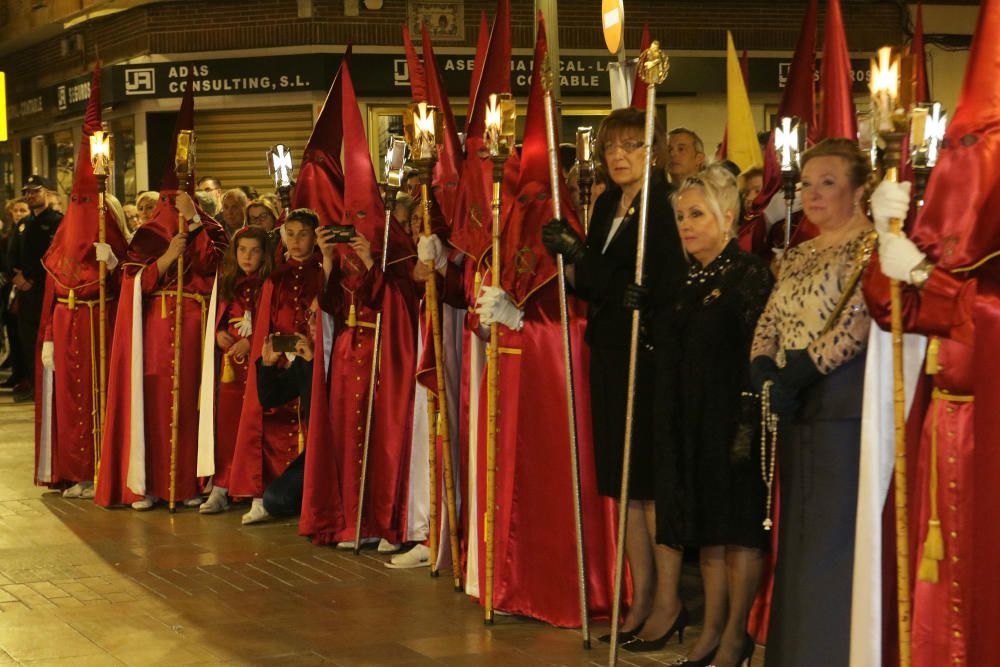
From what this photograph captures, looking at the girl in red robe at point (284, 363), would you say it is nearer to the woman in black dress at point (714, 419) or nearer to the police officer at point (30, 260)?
the woman in black dress at point (714, 419)

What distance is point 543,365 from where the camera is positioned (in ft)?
24.0

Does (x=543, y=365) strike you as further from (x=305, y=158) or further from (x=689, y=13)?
Result: (x=689, y=13)

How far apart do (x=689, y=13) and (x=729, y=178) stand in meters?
16.2

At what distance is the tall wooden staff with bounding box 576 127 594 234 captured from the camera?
28.0ft

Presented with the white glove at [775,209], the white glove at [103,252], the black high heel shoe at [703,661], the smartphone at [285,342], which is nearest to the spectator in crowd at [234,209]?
the white glove at [103,252]

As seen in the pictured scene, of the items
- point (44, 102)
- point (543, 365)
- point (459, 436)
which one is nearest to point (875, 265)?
point (543, 365)

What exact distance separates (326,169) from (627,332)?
342 cm

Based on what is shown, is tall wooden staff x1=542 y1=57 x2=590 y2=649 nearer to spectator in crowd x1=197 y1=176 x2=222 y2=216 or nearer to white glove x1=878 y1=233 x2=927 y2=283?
white glove x1=878 y1=233 x2=927 y2=283

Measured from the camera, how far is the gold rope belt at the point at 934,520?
16.8 feet

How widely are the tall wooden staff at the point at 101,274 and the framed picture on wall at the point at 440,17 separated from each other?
1020 centimetres

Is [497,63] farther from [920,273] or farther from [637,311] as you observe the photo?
[920,273]

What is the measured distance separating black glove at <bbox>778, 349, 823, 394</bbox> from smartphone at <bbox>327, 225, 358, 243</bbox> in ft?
13.5

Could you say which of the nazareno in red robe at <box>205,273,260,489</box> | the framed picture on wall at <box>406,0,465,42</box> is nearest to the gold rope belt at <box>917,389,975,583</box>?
the nazareno in red robe at <box>205,273,260,489</box>

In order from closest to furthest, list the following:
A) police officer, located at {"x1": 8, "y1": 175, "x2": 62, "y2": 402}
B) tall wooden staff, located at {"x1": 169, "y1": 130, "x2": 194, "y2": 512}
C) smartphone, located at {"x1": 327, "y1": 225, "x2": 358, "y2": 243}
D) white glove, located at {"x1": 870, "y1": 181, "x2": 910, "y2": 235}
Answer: white glove, located at {"x1": 870, "y1": 181, "x2": 910, "y2": 235} → smartphone, located at {"x1": 327, "y1": 225, "x2": 358, "y2": 243} → tall wooden staff, located at {"x1": 169, "y1": 130, "x2": 194, "y2": 512} → police officer, located at {"x1": 8, "y1": 175, "x2": 62, "y2": 402}
